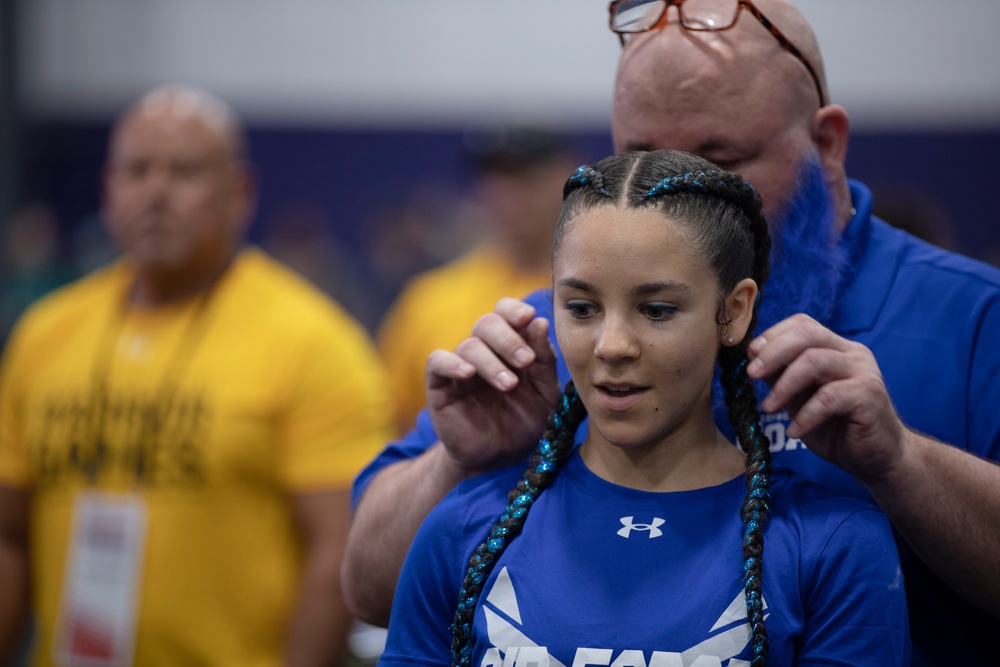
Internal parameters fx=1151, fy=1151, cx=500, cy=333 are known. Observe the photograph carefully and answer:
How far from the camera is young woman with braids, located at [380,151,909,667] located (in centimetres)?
139

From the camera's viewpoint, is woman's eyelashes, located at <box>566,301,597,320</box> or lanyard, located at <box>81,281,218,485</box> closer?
woman's eyelashes, located at <box>566,301,597,320</box>

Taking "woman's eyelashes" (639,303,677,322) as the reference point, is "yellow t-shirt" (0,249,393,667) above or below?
below

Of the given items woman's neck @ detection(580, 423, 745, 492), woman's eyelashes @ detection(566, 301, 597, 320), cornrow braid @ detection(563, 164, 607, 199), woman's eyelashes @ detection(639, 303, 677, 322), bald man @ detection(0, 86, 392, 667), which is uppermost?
cornrow braid @ detection(563, 164, 607, 199)

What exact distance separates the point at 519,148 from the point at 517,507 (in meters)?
3.06

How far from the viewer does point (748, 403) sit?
157 cm

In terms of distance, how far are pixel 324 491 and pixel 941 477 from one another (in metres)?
1.82

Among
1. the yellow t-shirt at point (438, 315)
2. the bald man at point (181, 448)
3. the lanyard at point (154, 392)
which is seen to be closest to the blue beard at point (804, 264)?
the bald man at point (181, 448)

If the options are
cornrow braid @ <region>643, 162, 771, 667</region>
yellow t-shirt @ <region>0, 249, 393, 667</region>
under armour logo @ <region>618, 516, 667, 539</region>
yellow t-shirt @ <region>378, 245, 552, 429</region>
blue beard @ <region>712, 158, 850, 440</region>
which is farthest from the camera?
yellow t-shirt @ <region>378, 245, 552, 429</region>

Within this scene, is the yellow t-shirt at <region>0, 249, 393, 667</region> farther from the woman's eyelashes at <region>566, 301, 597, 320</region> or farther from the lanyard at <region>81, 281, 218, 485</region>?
the woman's eyelashes at <region>566, 301, 597, 320</region>

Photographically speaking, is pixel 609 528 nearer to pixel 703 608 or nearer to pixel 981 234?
pixel 703 608

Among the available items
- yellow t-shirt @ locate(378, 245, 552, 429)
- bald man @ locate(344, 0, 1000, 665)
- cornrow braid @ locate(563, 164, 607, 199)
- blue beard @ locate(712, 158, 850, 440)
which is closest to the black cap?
yellow t-shirt @ locate(378, 245, 552, 429)

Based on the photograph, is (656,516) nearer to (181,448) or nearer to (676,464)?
(676,464)

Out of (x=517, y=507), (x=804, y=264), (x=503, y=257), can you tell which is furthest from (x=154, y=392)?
(x=503, y=257)

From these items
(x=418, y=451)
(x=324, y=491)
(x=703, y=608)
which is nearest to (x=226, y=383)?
(x=324, y=491)
